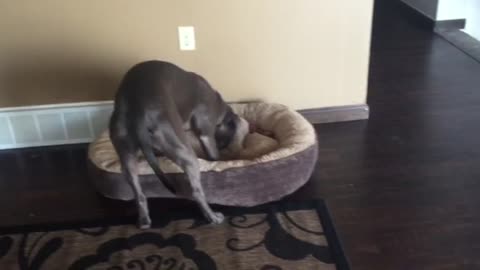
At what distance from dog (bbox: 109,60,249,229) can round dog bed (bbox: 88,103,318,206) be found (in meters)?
0.09

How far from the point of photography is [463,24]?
437cm

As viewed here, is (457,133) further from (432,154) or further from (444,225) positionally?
(444,225)

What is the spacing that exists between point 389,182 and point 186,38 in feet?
4.02

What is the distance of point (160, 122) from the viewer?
2098 mm

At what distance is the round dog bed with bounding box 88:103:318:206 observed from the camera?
2.36m

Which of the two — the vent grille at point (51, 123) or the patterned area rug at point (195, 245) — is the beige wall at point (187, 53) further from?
the patterned area rug at point (195, 245)

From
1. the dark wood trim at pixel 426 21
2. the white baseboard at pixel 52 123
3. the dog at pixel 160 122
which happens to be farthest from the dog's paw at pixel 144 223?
the dark wood trim at pixel 426 21

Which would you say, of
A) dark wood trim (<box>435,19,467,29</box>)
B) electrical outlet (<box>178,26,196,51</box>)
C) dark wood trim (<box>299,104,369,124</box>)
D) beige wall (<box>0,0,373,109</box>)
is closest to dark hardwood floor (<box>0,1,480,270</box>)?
dark wood trim (<box>299,104,369,124</box>)

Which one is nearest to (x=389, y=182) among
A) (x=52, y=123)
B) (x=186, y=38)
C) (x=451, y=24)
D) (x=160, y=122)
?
(x=160, y=122)

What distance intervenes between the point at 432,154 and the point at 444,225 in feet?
1.95

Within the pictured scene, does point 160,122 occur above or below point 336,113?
above

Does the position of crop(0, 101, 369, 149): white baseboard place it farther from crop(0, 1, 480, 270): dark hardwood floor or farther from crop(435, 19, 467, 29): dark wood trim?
crop(435, 19, 467, 29): dark wood trim

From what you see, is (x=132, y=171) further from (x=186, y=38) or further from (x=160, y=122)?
(x=186, y=38)

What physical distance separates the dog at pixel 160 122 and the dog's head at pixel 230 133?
139mm
